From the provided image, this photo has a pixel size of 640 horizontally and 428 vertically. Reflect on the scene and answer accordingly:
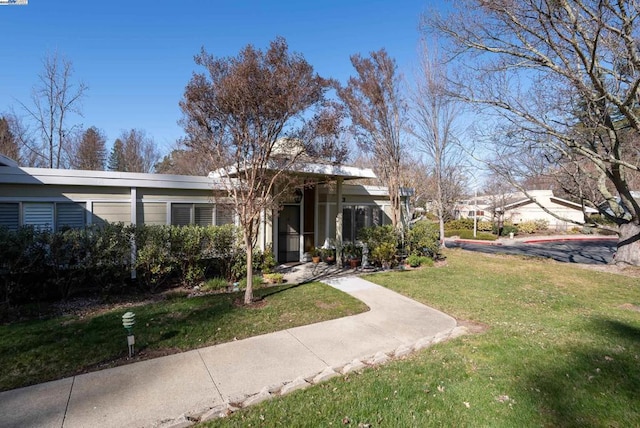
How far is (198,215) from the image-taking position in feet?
29.4

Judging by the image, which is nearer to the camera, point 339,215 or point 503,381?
point 503,381

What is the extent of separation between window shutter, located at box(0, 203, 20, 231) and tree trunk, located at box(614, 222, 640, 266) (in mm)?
17530

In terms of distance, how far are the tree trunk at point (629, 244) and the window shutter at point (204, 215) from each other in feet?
45.0

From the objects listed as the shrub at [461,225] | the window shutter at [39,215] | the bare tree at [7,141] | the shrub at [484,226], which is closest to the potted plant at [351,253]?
Result: the window shutter at [39,215]

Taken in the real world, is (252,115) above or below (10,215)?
above

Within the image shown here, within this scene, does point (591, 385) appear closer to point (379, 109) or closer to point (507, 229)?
point (379, 109)

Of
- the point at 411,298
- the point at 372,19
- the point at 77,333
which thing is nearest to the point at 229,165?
the point at 77,333

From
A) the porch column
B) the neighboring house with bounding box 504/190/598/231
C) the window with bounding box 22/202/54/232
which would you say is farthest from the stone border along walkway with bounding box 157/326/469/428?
the neighboring house with bounding box 504/190/598/231

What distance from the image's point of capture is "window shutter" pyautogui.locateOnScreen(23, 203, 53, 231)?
7125mm

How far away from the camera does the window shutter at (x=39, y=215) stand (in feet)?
23.4

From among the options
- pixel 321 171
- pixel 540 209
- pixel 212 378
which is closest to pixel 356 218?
pixel 321 171

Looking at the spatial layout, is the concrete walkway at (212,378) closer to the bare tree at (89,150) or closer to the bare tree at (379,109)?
the bare tree at (379,109)

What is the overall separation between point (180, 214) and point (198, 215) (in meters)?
0.47

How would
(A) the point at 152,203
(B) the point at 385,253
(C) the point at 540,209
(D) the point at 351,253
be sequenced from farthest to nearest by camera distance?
(C) the point at 540,209
(D) the point at 351,253
(B) the point at 385,253
(A) the point at 152,203
